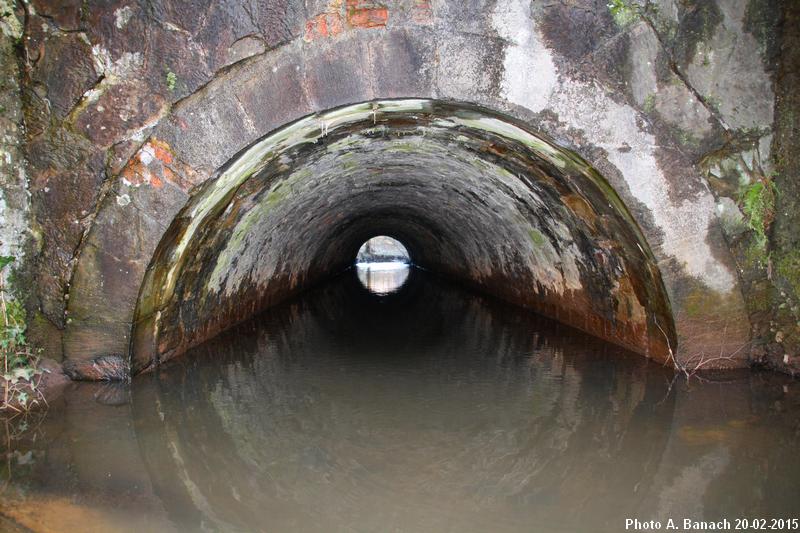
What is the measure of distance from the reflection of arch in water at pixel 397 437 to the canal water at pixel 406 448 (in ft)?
0.05

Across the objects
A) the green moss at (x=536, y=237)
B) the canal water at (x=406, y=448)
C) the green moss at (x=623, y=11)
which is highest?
the green moss at (x=623, y=11)

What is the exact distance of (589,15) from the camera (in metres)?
4.18

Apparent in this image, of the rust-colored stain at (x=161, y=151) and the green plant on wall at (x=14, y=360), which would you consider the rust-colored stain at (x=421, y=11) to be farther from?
the green plant on wall at (x=14, y=360)

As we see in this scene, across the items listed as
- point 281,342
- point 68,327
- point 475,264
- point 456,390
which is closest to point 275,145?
point 68,327

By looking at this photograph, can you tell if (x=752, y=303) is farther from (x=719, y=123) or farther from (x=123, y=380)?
(x=123, y=380)

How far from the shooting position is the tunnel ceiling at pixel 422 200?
469cm

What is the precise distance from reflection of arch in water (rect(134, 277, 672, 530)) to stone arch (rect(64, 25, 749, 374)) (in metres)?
0.75

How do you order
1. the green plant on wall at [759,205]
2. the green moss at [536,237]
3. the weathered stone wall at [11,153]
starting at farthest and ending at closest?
the green moss at [536,237], the green plant on wall at [759,205], the weathered stone wall at [11,153]

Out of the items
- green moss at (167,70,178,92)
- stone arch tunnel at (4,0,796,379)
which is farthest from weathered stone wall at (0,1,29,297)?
green moss at (167,70,178,92)

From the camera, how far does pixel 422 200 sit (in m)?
9.70

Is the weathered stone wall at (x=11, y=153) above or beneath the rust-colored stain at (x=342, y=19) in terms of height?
beneath

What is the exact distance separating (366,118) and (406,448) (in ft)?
8.57

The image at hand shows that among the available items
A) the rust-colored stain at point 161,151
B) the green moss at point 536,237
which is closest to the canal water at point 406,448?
the green moss at point 536,237

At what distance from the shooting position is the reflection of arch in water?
2869 mm
